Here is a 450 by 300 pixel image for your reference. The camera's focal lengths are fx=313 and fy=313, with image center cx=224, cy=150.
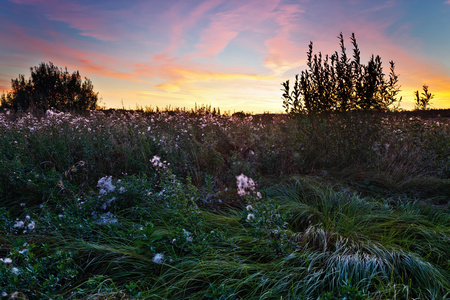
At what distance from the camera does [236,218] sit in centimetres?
325

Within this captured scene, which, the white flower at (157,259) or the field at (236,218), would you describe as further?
the white flower at (157,259)

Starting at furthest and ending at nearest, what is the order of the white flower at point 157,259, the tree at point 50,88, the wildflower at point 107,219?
the tree at point 50,88
the wildflower at point 107,219
the white flower at point 157,259

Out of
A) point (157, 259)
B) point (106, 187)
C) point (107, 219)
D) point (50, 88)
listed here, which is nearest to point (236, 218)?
point (157, 259)

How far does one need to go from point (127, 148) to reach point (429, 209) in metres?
4.36

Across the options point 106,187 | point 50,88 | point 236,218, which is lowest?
point 236,218

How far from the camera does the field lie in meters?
2.15

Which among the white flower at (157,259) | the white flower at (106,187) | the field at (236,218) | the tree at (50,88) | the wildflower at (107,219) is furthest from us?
the tree at (50,88)

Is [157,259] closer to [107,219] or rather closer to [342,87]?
[107,219]

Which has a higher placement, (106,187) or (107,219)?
(106,187)

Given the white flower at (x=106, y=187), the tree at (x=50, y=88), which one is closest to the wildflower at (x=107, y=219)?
the white flower at (x=106, y=187)

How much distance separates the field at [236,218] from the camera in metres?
2.15

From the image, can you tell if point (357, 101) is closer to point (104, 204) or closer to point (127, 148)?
point (127, 148)

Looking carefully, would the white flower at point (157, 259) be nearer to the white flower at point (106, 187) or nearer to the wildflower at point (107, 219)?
the wildflower at point (107, 219)

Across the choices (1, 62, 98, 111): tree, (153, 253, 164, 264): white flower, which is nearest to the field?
(153, 253, 164, 264): white flower
